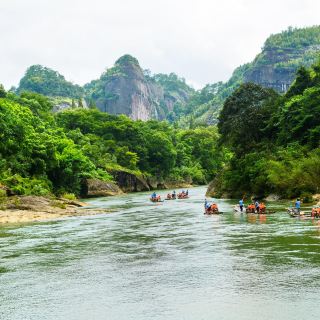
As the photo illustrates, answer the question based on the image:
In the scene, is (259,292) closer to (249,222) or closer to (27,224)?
(249,222)

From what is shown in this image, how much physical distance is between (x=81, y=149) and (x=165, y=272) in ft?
246

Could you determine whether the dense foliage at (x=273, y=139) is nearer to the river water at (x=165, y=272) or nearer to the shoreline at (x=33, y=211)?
the river water at (x=165, y=272)

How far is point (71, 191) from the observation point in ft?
251

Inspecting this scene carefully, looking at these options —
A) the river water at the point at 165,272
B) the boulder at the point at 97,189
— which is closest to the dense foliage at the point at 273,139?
the river water at the point at 165,272

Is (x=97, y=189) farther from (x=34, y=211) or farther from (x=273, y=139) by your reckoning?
(x=34, y=211)

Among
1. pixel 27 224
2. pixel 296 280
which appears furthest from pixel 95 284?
pixel 27 224

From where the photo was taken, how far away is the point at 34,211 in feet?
156

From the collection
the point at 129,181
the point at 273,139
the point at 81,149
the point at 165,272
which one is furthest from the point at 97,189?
the point at 165,272

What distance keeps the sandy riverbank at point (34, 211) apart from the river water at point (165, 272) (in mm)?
8098

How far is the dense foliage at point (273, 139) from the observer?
52.8 metres

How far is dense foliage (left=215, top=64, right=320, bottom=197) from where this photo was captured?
52.8 meters

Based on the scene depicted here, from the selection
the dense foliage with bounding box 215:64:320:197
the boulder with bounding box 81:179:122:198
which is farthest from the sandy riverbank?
→ the boulder with bounding box 81:179:122:198

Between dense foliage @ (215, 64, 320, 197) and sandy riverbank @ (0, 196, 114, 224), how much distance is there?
62.2 feet

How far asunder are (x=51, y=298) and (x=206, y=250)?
10.0 meters
